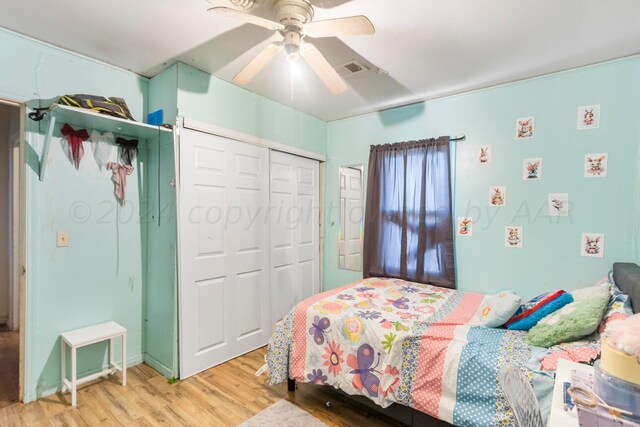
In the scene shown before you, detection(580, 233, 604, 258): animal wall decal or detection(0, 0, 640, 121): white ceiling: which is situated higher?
detection(0, 0, 640, 121): white ceiling

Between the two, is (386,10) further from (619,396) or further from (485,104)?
(619,396)

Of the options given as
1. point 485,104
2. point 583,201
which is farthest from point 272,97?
point 583,201

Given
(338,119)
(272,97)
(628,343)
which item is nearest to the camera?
(628,343)

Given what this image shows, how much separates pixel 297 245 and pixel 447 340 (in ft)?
6.78

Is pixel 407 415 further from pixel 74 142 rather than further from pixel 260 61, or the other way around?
pixel 74 142

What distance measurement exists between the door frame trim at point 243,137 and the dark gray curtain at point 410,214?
29.8 inches

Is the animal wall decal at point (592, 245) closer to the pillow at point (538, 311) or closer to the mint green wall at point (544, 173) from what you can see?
the mint green wall at point (544, 173)

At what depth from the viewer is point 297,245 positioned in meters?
3.51

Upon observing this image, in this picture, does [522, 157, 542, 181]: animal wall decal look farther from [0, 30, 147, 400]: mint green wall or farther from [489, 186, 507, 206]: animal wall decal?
[0, 30, 147, 400]: mint green wall

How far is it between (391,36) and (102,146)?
232cm

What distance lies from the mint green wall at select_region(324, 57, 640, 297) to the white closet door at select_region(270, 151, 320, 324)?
1.28 meters

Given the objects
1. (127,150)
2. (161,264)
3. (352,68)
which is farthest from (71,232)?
(352,68)

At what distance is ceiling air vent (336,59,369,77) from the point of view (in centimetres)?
235

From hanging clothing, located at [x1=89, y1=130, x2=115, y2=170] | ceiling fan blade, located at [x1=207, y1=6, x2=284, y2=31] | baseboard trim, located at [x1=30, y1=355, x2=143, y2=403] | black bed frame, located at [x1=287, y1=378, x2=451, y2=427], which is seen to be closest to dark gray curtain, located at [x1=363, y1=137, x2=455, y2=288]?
black bed frame, located at [x1=287, y1=378, x2=451, y2=427]
